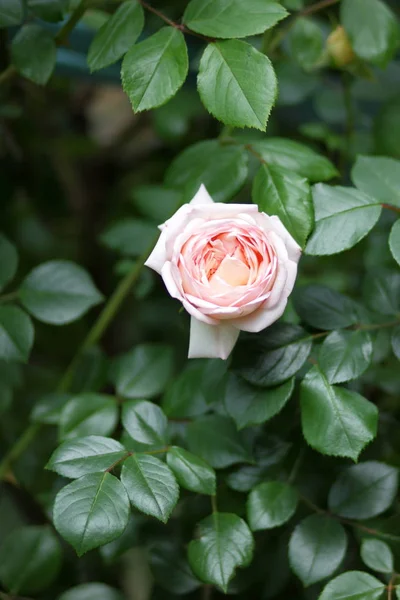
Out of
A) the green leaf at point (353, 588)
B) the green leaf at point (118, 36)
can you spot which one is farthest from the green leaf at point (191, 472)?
the green leaf at point (118, 36)

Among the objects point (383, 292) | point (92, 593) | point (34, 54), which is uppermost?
point (34, 54)

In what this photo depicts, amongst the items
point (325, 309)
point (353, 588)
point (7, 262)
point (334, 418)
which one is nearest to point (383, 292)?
point (325, 309)

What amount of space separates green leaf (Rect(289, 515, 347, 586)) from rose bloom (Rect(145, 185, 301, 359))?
230 millimetres

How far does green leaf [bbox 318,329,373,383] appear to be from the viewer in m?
0.65

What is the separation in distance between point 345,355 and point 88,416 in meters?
0.30

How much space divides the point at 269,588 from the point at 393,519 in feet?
0.57

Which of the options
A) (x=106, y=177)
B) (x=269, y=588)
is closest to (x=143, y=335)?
(x=106, y=177)

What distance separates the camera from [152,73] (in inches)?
25.2

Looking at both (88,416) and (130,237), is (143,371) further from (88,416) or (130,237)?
(130,237)

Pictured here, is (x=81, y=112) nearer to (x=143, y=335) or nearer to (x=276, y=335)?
(x=143, y=335)

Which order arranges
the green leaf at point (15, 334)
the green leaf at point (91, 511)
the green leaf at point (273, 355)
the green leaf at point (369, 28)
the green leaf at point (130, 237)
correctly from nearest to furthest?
the green leaf at point (91, 511), the green leaf at point (273, 355), the green leaf at point (15, 334), the green leaf at point (369, 28), the green leaf at point (130, 237)

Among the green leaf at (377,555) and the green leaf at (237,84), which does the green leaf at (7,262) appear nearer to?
the green leaf at (237,84)

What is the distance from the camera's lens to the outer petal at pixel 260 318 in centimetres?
59

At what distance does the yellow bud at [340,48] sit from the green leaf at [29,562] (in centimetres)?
72
